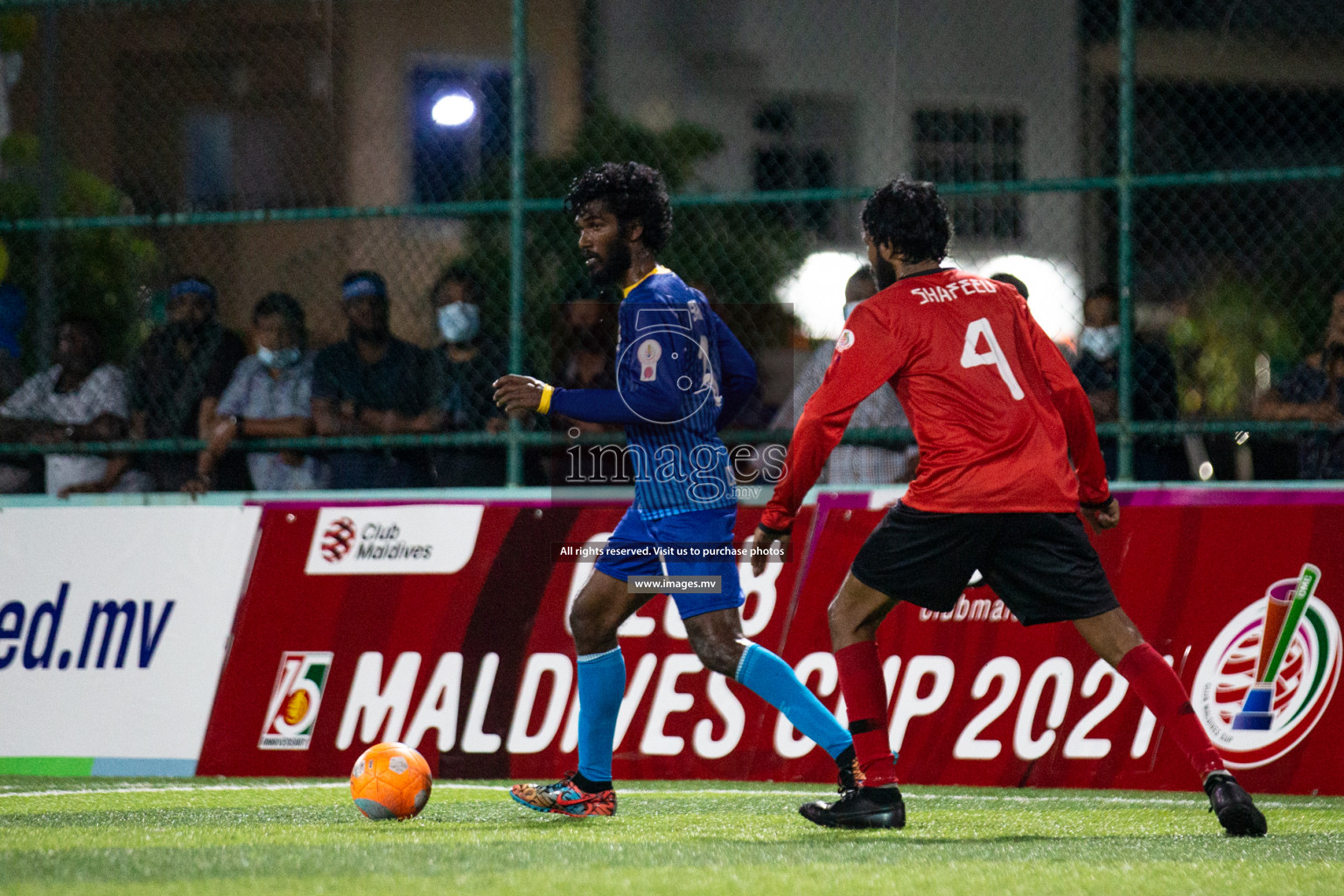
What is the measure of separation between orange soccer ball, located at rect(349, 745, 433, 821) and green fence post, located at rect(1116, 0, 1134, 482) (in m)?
3.92

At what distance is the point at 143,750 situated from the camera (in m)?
8.33

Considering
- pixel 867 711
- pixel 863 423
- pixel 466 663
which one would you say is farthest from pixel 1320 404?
pixel 466 663

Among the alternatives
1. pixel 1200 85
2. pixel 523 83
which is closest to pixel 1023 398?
pixel 523 83

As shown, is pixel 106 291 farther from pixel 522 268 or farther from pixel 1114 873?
pixel 1114 873

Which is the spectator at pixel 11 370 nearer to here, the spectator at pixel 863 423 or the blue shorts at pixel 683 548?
the spectator at pixel 863 423

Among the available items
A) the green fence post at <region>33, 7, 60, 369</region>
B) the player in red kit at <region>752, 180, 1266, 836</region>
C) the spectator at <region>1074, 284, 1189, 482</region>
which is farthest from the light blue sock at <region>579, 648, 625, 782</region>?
the green fence post at <region>33, 7, 60, 369</region>

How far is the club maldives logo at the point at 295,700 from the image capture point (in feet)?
27.1

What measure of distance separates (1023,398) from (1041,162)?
9752 millimetres

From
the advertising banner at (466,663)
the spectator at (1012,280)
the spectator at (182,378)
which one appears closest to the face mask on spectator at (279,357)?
the spectator at (182,378)

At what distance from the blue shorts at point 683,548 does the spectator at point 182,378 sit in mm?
3886

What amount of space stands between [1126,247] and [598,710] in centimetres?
389

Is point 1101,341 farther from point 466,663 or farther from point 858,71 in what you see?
point 858,71

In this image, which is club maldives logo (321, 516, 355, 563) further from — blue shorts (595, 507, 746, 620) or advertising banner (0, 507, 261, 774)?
blue shorts (595, 507, 746, 620)

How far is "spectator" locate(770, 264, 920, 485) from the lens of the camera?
29.0ft
